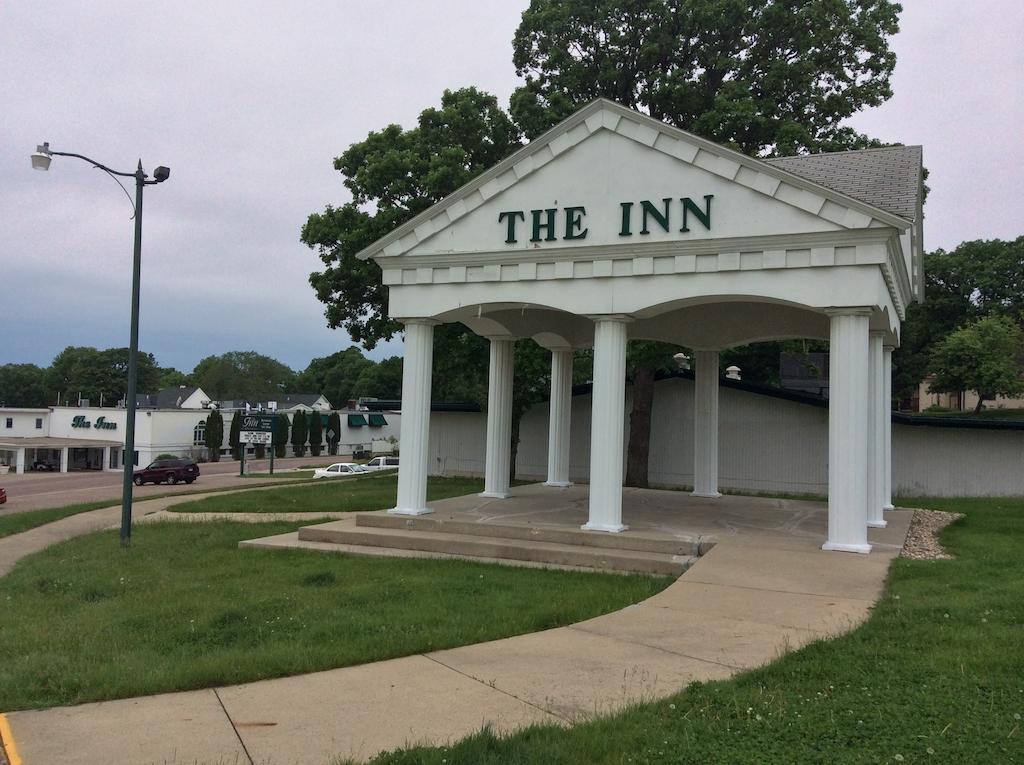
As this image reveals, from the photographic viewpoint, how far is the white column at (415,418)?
1323 centimetres

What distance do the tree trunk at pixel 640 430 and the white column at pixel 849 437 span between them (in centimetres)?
1219

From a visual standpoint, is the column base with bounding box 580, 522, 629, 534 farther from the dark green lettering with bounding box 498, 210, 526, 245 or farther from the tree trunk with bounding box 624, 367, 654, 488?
the tree trunk with bounding box 624, 367, 654, 488

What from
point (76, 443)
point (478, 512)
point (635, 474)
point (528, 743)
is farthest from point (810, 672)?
point (76, 443)

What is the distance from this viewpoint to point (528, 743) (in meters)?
4.36

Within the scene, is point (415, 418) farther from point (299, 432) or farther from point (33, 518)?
point (299, 432)

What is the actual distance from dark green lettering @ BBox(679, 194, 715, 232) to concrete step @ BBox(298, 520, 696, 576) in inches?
184

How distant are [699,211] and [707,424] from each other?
697 cm

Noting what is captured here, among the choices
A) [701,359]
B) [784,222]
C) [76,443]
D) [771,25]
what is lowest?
[76,443]

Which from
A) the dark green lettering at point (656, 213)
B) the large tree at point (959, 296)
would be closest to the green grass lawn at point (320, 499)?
the dark green lettering at point (656, 213)

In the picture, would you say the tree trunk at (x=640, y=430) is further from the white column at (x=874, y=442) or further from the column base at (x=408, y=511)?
the column base at (x=408, y=511)

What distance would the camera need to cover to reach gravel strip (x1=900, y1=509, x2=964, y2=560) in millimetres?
10789

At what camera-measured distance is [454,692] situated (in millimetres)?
5383

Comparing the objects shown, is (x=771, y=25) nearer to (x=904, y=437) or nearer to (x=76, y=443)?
(x=904, y=437)

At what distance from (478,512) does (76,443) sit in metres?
64.8
